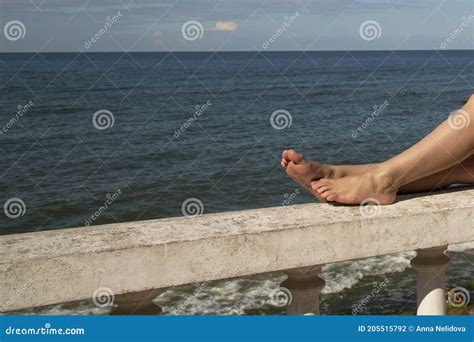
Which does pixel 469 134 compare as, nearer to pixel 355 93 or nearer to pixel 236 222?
pixel 236 222

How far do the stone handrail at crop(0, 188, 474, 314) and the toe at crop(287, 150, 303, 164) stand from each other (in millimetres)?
325

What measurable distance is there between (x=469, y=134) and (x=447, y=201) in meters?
0.32

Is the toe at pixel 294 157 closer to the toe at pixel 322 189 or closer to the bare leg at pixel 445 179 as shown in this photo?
the toe at pixel 322 189

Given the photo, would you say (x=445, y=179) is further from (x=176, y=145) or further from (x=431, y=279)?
(x=176, y=145)

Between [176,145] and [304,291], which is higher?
[176,145]

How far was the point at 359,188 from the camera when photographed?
2.92 m

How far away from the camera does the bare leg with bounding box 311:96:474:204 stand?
2820mm

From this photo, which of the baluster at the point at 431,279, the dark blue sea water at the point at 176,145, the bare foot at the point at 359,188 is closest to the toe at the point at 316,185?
the bare foot at the point at 359,188

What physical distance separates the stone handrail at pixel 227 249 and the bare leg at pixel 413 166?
0.39ft

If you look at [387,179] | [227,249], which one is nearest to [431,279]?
A: [387,179]

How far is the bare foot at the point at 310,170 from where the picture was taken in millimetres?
3008

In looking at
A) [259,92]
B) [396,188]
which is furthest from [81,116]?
[396,188]

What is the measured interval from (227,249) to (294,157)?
35.3 inches

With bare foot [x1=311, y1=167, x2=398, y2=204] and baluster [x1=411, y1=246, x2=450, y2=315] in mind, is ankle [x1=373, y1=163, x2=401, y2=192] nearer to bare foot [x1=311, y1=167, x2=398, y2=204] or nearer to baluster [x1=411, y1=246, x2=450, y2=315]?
bare foot [x1=311, y1=167, x2=398, y2=204]
